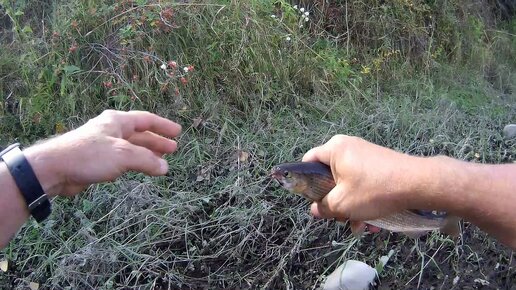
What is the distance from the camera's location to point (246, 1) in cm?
472

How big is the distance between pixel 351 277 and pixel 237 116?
1.55 metres

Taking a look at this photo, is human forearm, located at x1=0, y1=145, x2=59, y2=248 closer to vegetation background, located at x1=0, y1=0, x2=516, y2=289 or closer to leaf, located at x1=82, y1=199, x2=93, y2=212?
vegetation background, located at x1=0, y1=0, x2=516, y2=289

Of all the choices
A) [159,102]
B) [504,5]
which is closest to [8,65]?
[159,102]

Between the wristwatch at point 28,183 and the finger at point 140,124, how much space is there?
1.15ft

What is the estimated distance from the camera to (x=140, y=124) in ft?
7.39

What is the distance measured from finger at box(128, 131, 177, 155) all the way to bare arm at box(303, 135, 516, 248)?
63cm

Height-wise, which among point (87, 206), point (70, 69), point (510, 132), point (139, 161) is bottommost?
point (510, 132)

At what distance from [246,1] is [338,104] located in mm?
988

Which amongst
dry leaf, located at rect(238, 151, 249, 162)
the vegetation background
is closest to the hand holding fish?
the vegetation background

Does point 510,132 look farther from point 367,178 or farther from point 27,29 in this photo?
point 27,29

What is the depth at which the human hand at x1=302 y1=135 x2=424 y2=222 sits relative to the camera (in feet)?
6.66

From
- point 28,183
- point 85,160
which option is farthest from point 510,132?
point 28,183

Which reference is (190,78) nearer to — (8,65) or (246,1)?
(246,1)

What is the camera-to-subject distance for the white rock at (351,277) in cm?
328
